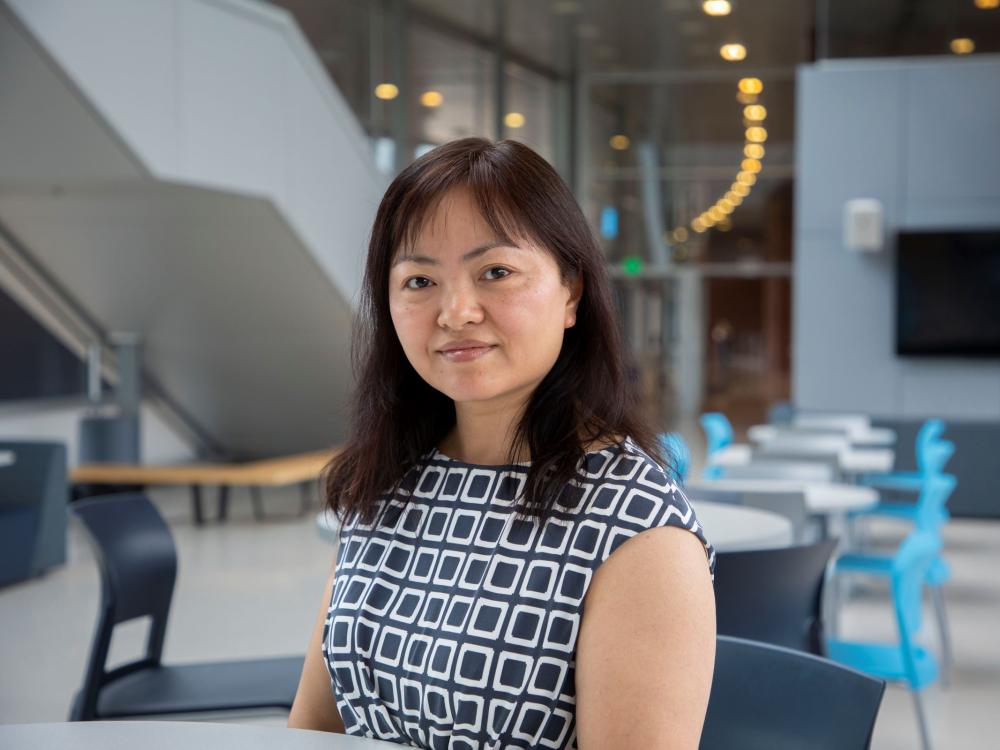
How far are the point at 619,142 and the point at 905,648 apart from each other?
13.7m

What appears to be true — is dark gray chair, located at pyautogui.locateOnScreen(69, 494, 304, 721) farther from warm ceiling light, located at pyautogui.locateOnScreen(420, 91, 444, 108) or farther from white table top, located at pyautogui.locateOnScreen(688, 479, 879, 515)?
warm ceiling light, located at pyautogui.locateOnScreen(420, 91, 444, 108)

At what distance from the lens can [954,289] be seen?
31.9 ft

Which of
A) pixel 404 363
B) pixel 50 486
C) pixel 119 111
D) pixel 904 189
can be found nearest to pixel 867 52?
pixel 904 189

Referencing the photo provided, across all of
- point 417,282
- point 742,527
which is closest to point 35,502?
point 742,527

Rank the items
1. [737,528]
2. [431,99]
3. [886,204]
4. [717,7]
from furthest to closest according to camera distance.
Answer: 1. [717,7]
2. [431,99]
3. [886,204]
4. [737,528]

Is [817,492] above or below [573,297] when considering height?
below

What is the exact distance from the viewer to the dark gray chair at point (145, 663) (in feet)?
10.2

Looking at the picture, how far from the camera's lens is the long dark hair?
63.9 inches

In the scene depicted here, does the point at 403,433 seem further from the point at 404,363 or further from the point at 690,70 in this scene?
the point at 690,70

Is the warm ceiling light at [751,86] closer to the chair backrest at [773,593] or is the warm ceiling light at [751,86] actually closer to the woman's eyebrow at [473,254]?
the chair backrest at [773,593]

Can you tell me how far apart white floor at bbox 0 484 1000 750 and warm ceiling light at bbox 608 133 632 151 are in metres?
8.90

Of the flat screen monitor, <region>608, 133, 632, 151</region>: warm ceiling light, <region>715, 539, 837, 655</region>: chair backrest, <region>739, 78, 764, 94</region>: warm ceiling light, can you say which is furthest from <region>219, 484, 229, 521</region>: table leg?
<region>739, 78, 764, 94</region>: warm ceiling light

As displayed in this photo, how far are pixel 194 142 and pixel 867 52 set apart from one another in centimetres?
592

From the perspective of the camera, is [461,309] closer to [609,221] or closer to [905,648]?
[905,648]
